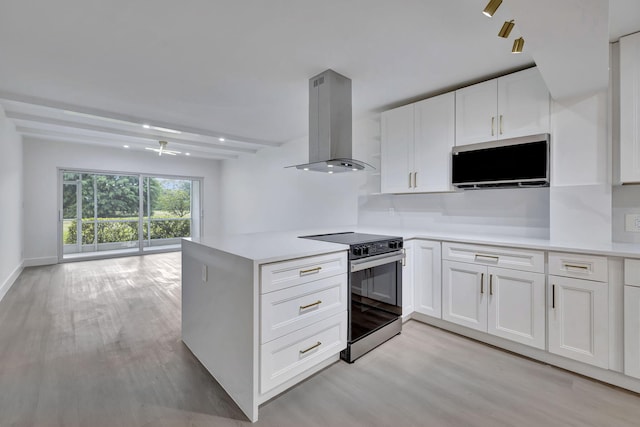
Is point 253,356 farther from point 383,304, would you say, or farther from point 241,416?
point 383,304

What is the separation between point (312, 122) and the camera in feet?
9.21

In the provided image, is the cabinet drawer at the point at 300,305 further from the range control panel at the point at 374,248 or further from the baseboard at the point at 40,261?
the baseboard at the point at 40,261

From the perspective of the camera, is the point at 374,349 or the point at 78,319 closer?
the point at 374,349

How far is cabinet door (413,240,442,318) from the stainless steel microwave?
27.9 inches

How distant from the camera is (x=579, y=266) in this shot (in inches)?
77.5

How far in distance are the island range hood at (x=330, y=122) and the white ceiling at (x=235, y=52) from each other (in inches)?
4.8

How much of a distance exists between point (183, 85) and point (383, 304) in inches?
118

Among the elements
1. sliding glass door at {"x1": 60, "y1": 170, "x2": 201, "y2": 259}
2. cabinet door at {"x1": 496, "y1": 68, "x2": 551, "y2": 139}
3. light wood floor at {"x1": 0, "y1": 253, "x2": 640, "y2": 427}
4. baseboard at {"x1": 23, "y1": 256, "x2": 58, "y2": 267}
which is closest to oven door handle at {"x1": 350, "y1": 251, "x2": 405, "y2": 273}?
light wood floor at {"x1": 0, "y1": 253, "x2": 640, "y2": 427}

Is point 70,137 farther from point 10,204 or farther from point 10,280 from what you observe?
point 10,280

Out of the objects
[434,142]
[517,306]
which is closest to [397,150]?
[434,142]

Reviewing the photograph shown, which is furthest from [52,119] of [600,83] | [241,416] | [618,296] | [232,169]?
[618,296]

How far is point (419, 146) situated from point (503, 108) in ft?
2.68

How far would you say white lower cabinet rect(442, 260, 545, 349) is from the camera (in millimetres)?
2154

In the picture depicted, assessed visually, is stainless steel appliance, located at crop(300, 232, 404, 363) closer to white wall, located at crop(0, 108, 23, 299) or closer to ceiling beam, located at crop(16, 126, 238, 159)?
white wall, located at crop(0, 108, 23, 299)
